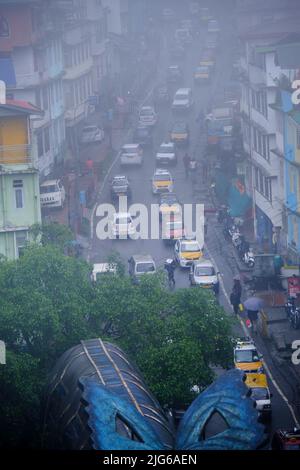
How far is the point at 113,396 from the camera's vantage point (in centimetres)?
964

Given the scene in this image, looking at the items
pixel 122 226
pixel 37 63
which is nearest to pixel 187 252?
pixel 122 226

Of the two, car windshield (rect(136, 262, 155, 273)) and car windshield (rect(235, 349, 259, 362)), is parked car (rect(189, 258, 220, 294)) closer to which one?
car windshield (rect(136, 262, 155, 273))

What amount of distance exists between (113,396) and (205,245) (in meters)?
17.7

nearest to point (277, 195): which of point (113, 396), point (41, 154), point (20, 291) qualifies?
point (41, 154)

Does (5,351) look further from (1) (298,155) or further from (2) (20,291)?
(1) (298,155)

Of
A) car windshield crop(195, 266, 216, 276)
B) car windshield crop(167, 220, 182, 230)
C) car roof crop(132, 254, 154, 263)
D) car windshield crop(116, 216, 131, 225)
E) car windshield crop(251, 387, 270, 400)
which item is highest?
A: car windshield crop(251, 387, 270, 400)

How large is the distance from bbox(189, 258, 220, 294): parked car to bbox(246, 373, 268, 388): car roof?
5.77 meters

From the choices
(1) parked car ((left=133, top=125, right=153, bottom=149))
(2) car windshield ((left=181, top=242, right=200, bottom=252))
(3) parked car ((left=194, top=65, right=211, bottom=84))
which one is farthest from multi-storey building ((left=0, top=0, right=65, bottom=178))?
(3) parked car ((left=194, top=65, right=211, bottom=84))

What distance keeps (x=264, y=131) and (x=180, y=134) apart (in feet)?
31.7

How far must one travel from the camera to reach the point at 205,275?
2394 cm

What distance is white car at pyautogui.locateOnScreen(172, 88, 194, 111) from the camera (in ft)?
137

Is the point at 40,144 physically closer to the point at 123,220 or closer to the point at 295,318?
the point at 123,220

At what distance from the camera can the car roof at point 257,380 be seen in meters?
17.5

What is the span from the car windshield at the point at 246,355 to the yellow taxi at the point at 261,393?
629mm
